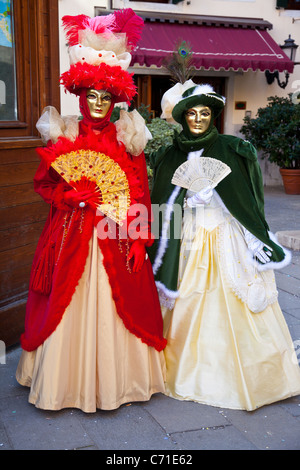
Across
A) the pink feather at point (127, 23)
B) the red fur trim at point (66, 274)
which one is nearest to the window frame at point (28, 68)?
the pink feather at point (127, 23)

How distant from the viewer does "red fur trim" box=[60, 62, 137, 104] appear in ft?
9.50

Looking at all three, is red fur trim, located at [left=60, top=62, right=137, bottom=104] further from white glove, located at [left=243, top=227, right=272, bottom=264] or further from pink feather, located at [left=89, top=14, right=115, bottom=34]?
white glove, located at [left=243, top=227, right=272, bottom=264]

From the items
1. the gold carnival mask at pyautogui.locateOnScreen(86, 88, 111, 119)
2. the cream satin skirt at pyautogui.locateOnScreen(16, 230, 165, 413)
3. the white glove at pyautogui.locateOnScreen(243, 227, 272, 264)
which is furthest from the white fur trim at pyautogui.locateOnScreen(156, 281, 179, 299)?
the gold carnival mask at pyautogui.locateOnScreen(86, 88, 111, 119)

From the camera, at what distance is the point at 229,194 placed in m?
3.30

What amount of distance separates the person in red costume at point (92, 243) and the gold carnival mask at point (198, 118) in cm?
38

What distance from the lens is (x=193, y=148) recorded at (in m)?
3.36

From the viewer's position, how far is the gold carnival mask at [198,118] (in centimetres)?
327

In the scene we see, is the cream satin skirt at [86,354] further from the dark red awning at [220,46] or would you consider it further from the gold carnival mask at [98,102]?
the dark red awning at [220,46]

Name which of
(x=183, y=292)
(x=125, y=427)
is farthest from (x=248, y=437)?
(x=183, y=292)

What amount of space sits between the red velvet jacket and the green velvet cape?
0.20m

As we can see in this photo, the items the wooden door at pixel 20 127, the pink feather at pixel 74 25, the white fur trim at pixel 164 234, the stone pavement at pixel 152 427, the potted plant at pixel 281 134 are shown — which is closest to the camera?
the stone pavement at pixel 152 427

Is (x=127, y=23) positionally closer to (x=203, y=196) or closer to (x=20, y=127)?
(x=203, y=196)

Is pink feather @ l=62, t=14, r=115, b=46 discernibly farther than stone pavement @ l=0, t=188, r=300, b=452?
Yes

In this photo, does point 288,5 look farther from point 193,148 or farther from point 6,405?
point 6,405
